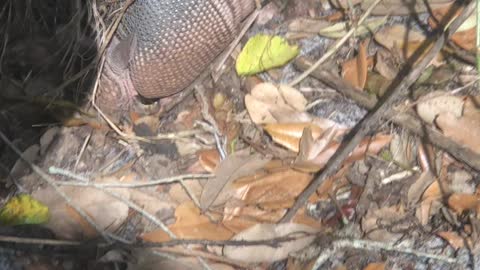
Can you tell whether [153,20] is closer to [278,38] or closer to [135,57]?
[135,57]

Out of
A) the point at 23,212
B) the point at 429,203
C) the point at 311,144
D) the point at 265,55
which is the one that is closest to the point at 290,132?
the point at 311,144

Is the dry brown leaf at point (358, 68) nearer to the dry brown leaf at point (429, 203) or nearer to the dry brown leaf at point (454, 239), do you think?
the dry brown leaf at point (429, 203)

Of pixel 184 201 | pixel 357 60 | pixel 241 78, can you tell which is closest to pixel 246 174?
pixel 184 201

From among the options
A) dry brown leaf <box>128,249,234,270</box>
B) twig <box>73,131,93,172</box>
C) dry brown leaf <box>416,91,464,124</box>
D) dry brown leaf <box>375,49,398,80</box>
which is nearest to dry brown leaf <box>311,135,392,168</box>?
dry brown leaf <box>416,91,464,124</box>

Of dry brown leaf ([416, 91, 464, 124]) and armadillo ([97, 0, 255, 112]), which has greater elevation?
armadillo ([97, 0, 255, 112])

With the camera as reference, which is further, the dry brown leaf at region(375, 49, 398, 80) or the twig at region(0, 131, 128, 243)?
the dry brown leaf at region(375, 49, 398, 80)

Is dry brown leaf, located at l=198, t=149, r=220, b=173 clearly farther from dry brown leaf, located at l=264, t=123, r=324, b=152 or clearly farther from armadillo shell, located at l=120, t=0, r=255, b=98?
armadillo shell, located at l=120, t=0, r=255, b=98

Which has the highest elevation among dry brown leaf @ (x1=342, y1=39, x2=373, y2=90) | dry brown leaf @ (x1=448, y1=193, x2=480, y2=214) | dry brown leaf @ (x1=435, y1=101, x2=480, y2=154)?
dry brown leaf @ (x1=342, y1=39, x2=373, y2=90)

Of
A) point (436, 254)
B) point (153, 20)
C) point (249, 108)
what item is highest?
point (153, 20)
